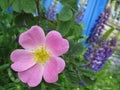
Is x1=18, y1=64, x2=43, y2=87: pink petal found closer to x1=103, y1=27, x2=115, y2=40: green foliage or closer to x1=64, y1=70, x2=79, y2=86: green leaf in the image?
x1=64, y1=70, x2=79, y2=86: green leaf

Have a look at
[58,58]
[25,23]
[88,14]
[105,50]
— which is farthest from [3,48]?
[88,14]

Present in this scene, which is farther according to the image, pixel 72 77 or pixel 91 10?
pixel 91 10

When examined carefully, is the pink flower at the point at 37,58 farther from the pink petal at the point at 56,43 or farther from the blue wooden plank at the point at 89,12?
the blue wooden plank at the point at 89,12

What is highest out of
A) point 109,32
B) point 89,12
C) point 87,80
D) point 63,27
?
point 63,27

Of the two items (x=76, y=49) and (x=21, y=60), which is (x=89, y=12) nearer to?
(x=76, y=49)

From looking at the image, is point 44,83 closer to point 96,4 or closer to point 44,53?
point 44,53

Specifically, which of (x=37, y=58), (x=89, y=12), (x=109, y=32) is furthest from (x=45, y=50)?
(x=89, y=12)
